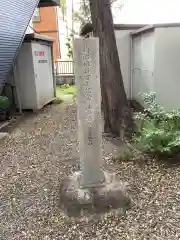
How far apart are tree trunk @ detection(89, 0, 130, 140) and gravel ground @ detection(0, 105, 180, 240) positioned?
53 cm

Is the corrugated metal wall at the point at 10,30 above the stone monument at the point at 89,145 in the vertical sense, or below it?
above

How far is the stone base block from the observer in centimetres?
325

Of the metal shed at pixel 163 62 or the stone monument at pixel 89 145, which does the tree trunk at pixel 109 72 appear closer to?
the metal shed at pixel 163 62

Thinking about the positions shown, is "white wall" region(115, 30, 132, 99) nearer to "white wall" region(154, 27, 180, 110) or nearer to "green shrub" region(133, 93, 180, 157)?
"white wall" region(154, 27, 180, 110)

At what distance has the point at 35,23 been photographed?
18.5 meters

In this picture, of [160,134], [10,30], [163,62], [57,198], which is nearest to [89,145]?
[57,198]

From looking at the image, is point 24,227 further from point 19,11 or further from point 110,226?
point 19,11

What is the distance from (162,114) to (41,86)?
526cm

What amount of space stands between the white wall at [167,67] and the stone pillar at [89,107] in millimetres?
4289

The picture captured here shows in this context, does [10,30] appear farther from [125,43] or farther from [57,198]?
[57,198]

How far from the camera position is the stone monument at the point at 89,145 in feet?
10.1

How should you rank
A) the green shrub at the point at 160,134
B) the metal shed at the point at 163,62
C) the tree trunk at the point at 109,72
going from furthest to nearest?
1. the metal shed at the point at 163,62
2. the tree trunk at the point at 109,72
3. the green shrub at the point at 160,134

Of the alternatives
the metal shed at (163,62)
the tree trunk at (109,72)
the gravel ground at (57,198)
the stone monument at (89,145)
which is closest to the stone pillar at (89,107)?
the stone monument at (89,145)

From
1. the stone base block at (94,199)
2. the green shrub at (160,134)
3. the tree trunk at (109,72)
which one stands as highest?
the tree trunk at (109,72)
